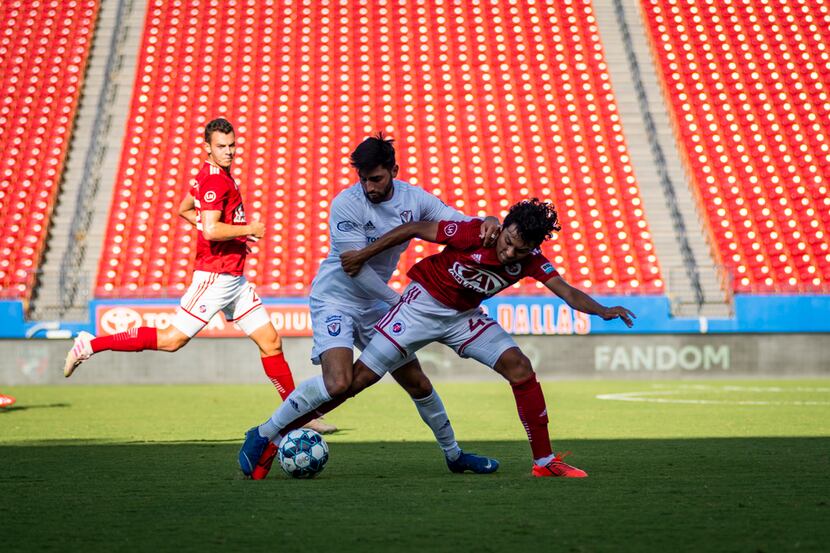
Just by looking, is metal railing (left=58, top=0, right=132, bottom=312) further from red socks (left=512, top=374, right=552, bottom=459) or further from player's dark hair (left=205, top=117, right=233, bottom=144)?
red socks (left=512, top=374, right=552, bottom=459)

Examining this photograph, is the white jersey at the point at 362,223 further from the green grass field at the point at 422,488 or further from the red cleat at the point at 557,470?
the red cleat at the point at 557,470

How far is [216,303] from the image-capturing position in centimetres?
773

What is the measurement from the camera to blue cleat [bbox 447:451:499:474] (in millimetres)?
5863

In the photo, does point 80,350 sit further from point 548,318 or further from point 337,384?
point 548,318

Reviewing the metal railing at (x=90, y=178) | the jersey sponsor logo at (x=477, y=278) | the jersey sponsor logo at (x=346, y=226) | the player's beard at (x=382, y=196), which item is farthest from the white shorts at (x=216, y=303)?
the metal railing at (x=90, y=178)

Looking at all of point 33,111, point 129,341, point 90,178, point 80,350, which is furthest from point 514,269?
point 33,111

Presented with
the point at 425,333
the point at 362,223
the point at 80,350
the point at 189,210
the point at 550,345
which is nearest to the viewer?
the point at 425,333

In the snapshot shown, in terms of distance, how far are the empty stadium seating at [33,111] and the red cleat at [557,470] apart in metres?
12.5

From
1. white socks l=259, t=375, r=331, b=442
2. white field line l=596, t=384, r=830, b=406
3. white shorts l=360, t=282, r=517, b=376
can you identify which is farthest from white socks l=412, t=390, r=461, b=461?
white field line l=596, t=384, r=830, b=406

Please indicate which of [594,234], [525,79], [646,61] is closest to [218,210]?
[594,234]

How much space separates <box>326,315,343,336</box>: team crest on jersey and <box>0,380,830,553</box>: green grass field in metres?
0.73

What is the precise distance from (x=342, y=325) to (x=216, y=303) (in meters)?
1.98

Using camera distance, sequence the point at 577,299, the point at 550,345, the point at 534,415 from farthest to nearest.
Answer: the point at 550,345, the point at 534,415, the point at 577,299

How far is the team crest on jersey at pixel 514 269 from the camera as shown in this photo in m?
5.63
